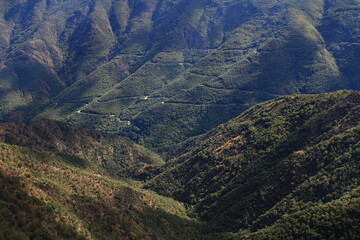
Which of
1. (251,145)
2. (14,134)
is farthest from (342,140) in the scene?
(14,134)

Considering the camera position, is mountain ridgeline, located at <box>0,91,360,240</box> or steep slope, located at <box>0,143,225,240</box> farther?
mountain ridgeline, located at <box>0,91,360,240</box>

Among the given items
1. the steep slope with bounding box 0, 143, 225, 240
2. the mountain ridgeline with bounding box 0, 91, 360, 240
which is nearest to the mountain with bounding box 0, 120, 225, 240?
the steep slope with bounding box 0, 143, 225, 240

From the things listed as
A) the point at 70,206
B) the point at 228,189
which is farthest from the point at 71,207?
the point at 228,189

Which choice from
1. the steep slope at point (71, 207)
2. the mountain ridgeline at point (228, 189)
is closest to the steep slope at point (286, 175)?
the mountain ridgeline at point (228, 189)

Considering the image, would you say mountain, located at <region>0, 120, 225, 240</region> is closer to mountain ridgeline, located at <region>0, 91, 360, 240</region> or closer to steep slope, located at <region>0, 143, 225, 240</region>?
steep slope, located at <region>0, 143, 225, 240</region>

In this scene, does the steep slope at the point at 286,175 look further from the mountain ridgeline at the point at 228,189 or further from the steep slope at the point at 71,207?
the steep slope at the point at 71,207
